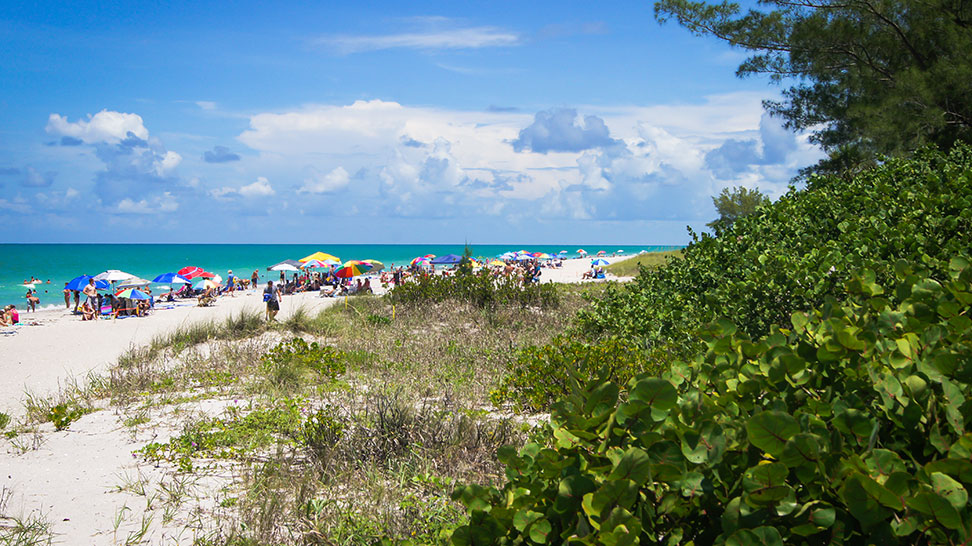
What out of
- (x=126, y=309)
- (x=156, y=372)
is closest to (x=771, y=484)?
(x=156, y=372)

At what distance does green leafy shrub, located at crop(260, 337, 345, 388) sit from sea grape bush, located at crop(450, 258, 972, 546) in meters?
5.56

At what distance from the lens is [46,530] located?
12.6 feet

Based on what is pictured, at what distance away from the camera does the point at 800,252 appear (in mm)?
6672

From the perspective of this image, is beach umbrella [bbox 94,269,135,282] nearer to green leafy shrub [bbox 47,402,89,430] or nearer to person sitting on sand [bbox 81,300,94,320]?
person sitting on sand [bbox 81,300,94,320]

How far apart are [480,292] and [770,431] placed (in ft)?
38.9

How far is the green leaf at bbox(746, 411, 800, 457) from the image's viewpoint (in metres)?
1.45

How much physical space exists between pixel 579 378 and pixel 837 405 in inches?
26.4

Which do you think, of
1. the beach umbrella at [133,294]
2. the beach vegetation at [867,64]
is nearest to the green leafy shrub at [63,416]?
the beach vegetation at [867,64]

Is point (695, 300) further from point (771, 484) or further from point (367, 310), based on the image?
point (367, 310)

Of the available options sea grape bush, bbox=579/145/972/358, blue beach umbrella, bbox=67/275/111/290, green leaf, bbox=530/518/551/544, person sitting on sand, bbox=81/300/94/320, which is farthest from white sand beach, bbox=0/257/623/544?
blue beach umbrella, bbox=67/275/111/290

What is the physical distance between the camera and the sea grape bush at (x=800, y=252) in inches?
207

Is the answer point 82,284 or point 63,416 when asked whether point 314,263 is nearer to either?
point 82,284

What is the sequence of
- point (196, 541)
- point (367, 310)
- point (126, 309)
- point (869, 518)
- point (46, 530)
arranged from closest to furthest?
1. point (869, 518)
2. point (196, 541)
3. point (46, 530)
4. point (367, 310)
5. point (126, 309)

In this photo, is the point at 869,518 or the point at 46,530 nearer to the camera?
the point at 869,518
